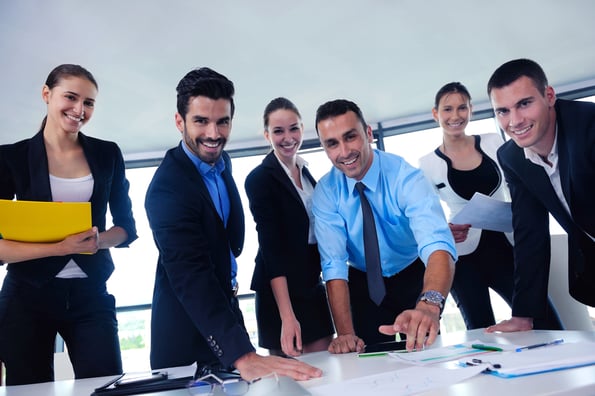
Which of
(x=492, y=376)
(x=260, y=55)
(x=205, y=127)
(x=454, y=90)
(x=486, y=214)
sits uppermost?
(x=260, y=55)

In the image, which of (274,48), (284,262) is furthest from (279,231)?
(274,48)

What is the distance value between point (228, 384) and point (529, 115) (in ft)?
4.86

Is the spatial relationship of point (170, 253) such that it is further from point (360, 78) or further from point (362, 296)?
point (360, 78)

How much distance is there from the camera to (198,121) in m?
1.58

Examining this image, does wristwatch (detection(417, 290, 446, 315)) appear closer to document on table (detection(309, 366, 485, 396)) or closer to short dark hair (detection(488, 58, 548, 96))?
document on table (detection(309, 366, 485, 396))

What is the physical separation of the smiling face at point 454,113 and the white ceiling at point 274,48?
120 centimetres

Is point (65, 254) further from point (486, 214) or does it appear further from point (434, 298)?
point (486, 214)

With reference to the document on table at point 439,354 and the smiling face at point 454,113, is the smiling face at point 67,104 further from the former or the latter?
the smiling face at point 454,113

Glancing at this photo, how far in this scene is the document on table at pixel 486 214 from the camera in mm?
1715

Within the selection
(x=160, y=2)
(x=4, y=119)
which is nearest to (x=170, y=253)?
(x=160, y=2)

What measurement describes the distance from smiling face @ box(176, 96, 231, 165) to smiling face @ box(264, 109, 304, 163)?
706mm

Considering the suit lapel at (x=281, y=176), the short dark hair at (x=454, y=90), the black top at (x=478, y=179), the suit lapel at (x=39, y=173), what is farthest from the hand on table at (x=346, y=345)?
the short dark hair at (x=454, y=90)

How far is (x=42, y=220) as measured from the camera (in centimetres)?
145

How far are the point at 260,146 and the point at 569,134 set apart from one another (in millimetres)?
4750
